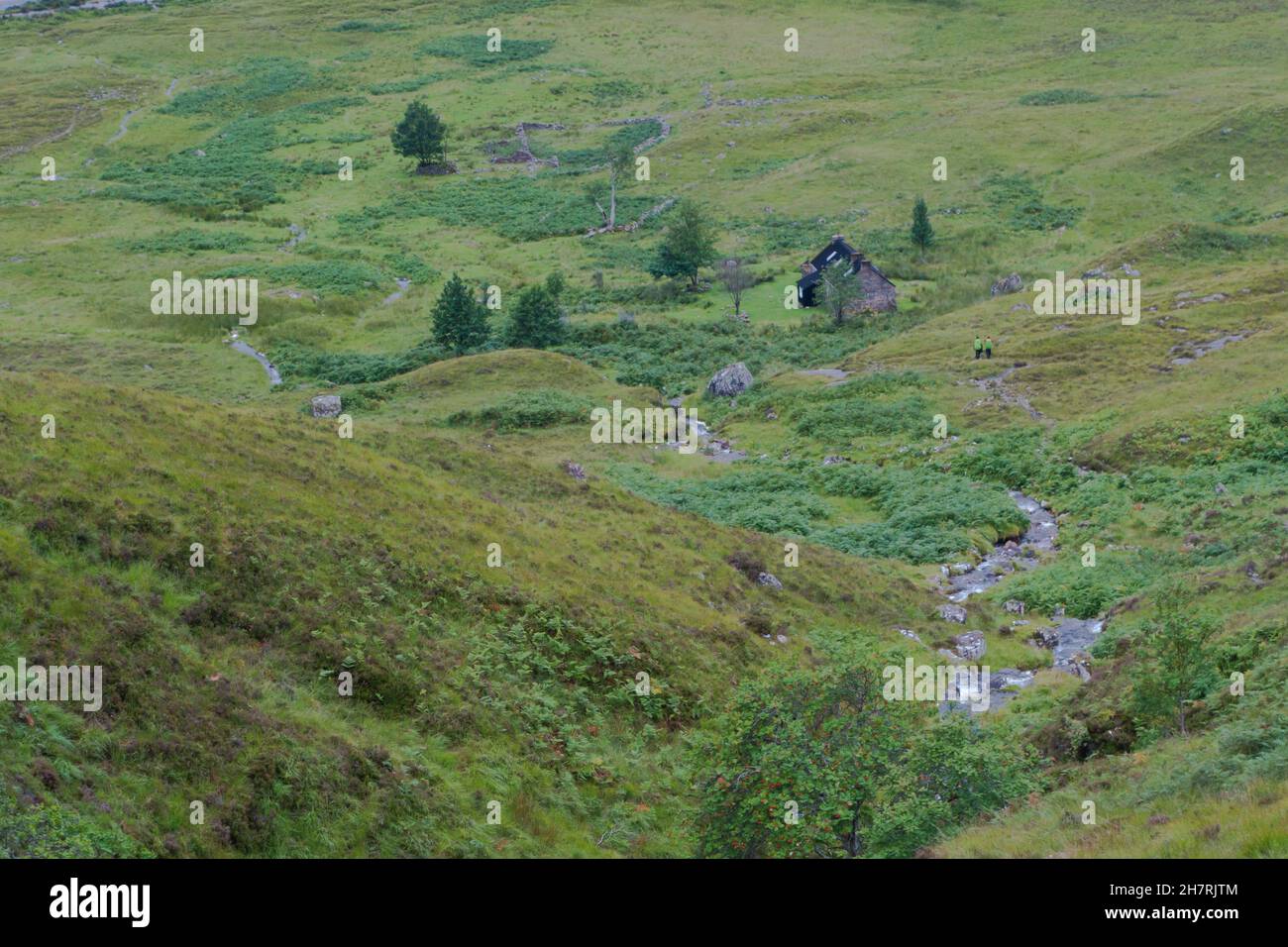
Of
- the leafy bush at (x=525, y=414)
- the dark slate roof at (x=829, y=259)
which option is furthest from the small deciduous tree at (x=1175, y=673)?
the dark slate roof at (x=829, y=259)

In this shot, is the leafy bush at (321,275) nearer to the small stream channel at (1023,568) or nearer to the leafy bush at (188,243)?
the leafy bush at (188,243)

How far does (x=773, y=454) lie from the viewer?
180ft

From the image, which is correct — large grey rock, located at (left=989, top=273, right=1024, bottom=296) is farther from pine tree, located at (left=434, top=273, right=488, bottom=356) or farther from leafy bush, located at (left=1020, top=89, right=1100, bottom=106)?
leafy bush, located at (left=1020, top=89, right=1100, bottom=106)

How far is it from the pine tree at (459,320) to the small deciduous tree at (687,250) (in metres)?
20.5

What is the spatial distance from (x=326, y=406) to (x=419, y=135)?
72.6 m

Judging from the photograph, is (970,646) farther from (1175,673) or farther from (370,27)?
(370,27)

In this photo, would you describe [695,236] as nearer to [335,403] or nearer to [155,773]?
[335,403]

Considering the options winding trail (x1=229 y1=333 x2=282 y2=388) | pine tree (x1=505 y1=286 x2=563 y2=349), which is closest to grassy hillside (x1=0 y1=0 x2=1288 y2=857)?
winding trail (x1=229 y1=333 x2=282 y2=388)

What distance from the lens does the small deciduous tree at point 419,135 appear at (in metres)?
126

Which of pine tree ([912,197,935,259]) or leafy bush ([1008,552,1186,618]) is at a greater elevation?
pine tree ([912,197,935,259])

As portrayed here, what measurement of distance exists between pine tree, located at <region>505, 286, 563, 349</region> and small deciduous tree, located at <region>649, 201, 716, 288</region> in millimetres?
15487

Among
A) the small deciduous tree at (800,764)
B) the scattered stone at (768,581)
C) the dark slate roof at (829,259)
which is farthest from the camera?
the dark slate roof at (829,259)

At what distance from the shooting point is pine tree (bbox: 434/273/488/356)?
75312mm
